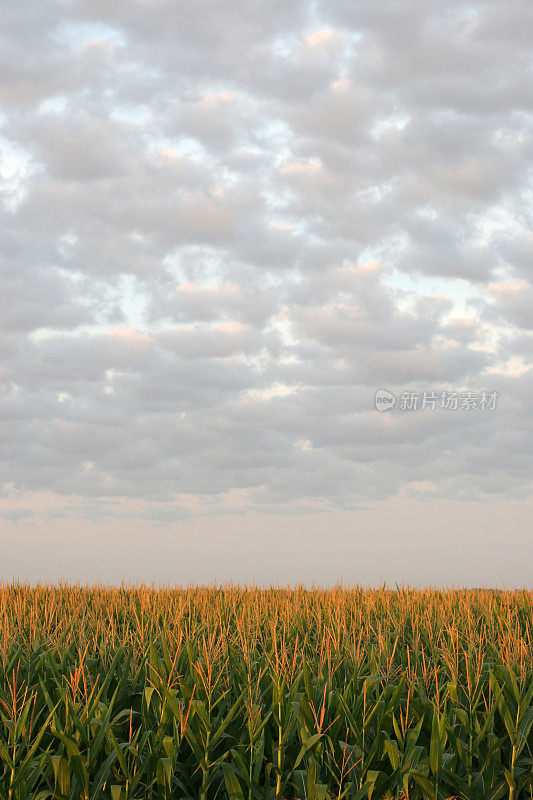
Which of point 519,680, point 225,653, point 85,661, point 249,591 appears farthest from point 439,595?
point 85,661

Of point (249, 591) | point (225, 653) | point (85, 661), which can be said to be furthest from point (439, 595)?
point (85, 661)

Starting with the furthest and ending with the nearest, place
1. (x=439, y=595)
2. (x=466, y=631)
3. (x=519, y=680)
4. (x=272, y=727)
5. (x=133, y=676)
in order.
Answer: (x=439, y=595) < (x=466, y=631) < (x=519, y=680) < (x=133, y=676) < (x=272, y=727)

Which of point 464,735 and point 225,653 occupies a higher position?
point 225,653

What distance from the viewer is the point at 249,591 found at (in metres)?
13.8

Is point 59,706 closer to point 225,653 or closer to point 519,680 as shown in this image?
point 225,653

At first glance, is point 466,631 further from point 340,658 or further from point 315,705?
point 315,705

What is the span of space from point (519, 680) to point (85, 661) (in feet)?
14.3

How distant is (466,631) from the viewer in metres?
8.84

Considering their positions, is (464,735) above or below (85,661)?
below

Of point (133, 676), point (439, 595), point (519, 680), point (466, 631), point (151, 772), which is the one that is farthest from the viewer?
point (439, 595)

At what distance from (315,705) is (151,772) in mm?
1387

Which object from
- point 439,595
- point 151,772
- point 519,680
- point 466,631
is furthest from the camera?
point 439,595

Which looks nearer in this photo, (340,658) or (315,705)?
(315,705)

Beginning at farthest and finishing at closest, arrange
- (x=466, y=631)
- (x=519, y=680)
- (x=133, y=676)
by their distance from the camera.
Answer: (x=466, y=631), (x=519, y=680), (x=133, y=676)
